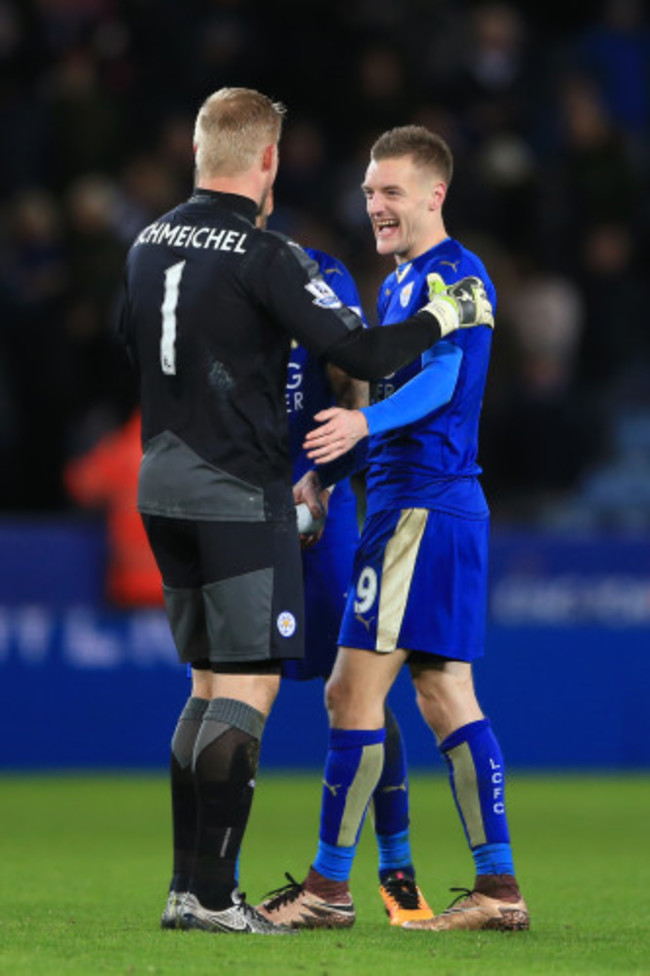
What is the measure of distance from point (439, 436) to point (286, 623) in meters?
0.83

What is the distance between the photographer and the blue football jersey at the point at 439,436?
628cm

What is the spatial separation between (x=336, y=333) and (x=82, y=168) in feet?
29.1

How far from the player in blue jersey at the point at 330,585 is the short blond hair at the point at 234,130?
0.75 meters

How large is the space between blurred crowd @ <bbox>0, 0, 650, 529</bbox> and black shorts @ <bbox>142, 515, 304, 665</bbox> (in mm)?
7272

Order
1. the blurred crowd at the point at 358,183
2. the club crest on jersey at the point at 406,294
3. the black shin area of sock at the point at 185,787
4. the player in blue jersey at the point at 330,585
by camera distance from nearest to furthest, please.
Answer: the black shin area of sock at the point at 185,787
the club crest on jersey at the point at 406,294
the player in blue jersey at the point at 330,585
the blurred crowd at the point at 358,183

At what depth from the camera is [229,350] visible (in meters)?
5.84

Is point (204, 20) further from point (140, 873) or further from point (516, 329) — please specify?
point (140, 873)

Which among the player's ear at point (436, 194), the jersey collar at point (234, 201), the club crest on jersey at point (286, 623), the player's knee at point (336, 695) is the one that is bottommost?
the player's knee at point (336, 695)

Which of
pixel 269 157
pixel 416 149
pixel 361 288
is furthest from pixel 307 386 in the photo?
pixel 361 288

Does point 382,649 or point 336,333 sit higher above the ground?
point 336,333

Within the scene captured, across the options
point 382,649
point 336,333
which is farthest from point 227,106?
point 382,649

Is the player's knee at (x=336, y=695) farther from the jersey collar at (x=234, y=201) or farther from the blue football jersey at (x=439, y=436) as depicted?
the jersey collar at (x=234, y=201)

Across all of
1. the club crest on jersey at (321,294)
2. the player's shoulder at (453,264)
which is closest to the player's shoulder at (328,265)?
the player's shoulder at (453,264)

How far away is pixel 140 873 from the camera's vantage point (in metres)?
8.15
